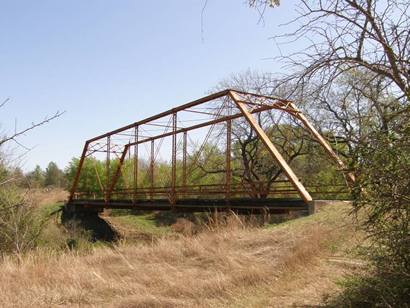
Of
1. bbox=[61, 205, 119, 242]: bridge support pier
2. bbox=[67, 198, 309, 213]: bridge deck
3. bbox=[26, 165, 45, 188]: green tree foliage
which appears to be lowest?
bbox=[61, 205, 119, 242]: bridge support pier

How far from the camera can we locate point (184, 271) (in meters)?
8.33

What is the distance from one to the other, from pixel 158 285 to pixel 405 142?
4802 millimetres

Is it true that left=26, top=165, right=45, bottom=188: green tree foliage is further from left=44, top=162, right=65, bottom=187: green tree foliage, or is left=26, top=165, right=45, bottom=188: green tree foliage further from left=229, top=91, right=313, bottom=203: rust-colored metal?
left=44, top=162, right=65, bottom=187: green tree foliage

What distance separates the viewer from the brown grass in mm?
6441

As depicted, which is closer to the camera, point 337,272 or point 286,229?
point 337,272

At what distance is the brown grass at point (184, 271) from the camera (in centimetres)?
644

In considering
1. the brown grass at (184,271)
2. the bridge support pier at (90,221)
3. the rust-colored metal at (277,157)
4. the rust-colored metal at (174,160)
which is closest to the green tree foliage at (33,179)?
the brown grass at (184,271)

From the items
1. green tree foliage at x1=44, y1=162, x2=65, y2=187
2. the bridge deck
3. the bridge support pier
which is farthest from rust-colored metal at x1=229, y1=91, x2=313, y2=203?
green tree foliage at x1=44, y1=162, x2=65, y2=187

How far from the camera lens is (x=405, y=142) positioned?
12.1ft

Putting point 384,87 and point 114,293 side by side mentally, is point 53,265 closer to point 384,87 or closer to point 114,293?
point 114,293

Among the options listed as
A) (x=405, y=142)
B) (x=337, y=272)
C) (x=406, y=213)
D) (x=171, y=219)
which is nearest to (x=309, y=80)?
(x=405, y=142)

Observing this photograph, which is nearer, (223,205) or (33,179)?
(33,179)

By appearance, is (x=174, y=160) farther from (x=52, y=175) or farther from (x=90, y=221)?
(x=52, y=175)

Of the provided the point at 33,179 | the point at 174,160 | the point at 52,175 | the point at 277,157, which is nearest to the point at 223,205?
the point at 277,157
